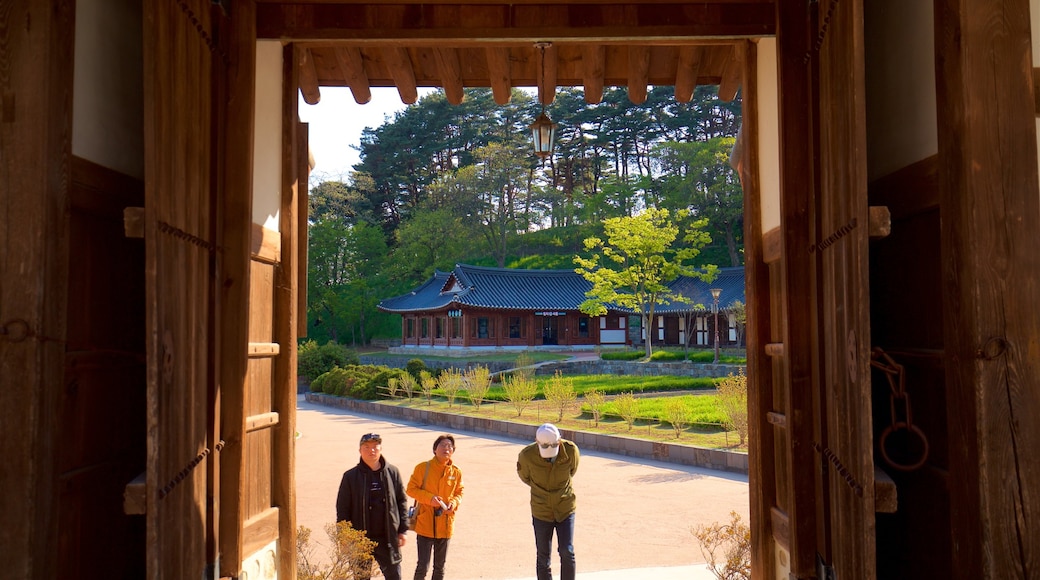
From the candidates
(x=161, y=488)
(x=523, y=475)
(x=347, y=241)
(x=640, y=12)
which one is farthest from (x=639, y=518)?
(x=347, y=241)

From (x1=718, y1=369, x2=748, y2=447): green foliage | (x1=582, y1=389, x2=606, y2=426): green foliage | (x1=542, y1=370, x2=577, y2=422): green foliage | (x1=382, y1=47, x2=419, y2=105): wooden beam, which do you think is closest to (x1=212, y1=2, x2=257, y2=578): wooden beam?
(x1=382, y1=47, x2=419, y2=105): wooden beam

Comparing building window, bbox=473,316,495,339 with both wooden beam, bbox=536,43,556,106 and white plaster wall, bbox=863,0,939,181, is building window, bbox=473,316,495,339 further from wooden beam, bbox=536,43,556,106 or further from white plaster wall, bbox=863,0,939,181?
white plaster wall, bbox=863,0,939,181

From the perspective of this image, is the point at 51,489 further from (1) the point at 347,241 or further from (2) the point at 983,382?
(1) the point at 347,241

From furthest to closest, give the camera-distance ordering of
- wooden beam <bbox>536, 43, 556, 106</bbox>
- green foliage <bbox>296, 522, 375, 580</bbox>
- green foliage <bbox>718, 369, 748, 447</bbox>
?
green foliage <bbox>718, 369, 748, 447</bbox>, green foliage <bbox>296, 522, 375, 580</bbox>, wooden beam <bbox>536, 43, 556, 106</bbox>

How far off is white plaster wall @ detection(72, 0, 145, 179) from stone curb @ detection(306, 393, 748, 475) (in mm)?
10155

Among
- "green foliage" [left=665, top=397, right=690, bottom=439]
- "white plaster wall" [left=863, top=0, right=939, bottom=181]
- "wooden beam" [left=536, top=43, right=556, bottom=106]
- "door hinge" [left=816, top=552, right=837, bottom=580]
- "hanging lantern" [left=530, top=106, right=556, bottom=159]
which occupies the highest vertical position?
"wooden beam" [left=536, top=43, right=556, bottom=106]

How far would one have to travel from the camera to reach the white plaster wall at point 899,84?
2707 mm

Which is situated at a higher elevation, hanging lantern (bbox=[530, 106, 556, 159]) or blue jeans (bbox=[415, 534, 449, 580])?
hanging lantern (bbox=[530, 106, 556, 159])

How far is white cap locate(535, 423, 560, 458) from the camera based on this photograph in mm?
5656

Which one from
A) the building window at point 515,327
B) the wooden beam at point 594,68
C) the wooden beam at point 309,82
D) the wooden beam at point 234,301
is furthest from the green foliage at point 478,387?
the building window at point 515,327

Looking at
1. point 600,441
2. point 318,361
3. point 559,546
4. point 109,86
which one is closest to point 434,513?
point 559,546

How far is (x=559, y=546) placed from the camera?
568cm

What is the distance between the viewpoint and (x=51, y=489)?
2354 mm

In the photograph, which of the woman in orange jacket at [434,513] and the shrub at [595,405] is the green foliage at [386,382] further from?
the woman in orange jacket at [434,513]
